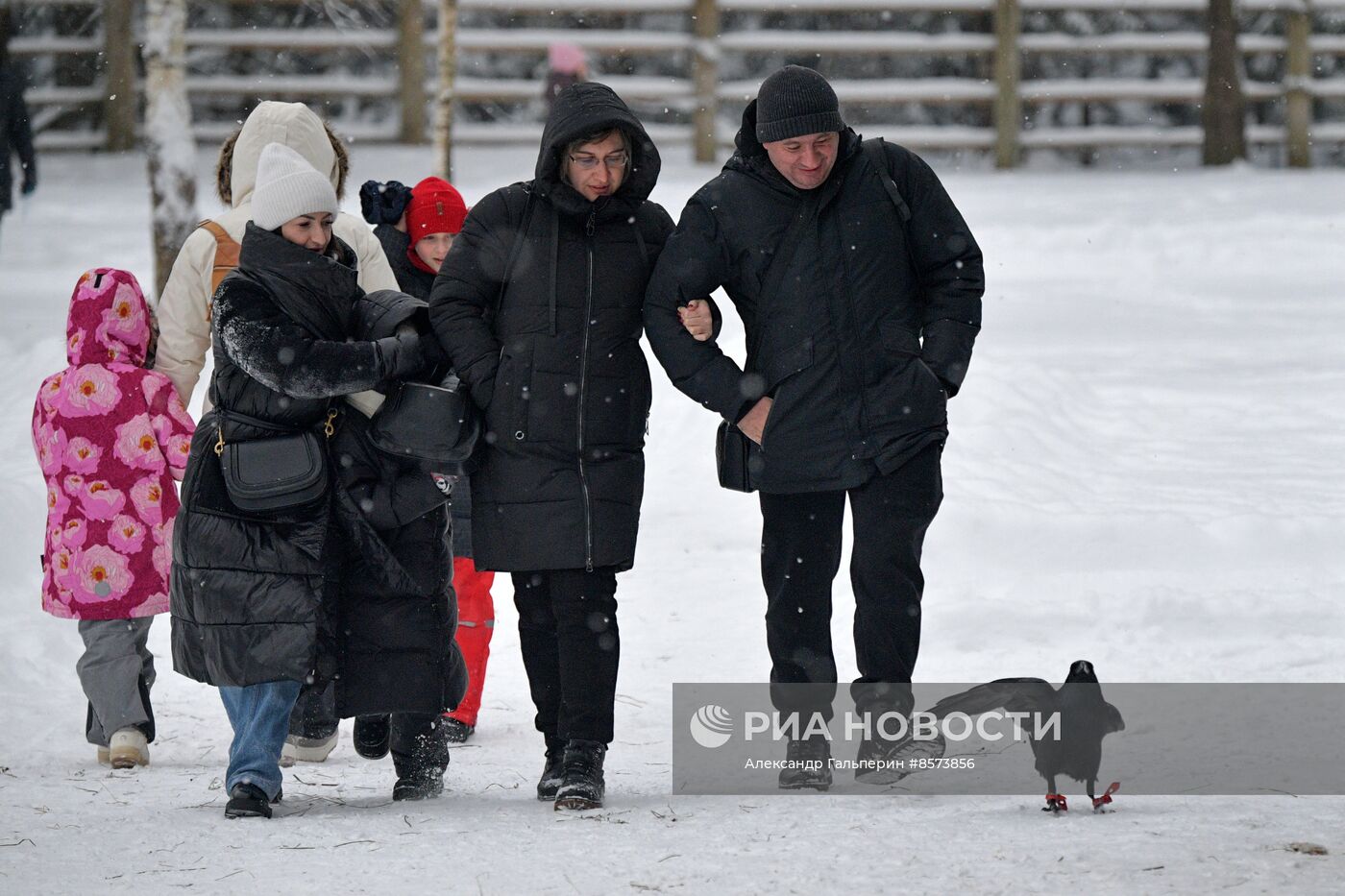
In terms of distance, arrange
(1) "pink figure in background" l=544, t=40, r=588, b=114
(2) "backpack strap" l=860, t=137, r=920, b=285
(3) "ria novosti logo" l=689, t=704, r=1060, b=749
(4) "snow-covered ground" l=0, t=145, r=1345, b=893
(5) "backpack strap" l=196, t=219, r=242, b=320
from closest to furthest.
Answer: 1. (4) "snow-covered ground" l=0, t=145, r=1345, b=893
2. (3) "ria novosti logo" l=689, t=704, r=1060, b=749
3. (2) "backpack strap" l=860, t=137, r=920, b=285
4. (5) "backpack strap" l=196, t=219, r=242, b=320
5. (1) "pink figure in background" l=544, t=40, r=588, b=114

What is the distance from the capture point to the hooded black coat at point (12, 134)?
529 inches

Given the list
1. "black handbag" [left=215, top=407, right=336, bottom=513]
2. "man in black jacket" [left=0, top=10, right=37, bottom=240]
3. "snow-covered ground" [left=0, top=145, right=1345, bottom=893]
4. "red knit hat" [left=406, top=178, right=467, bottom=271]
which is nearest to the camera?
"snow-covered ground" [left=0, top=145, right=1345, bottom=893]

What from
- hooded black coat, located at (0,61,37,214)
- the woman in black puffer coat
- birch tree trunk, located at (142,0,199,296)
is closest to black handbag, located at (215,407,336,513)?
the woman in black puffer coat

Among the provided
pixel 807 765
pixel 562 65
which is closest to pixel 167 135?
pixel 562 65

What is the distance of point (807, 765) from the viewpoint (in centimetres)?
426

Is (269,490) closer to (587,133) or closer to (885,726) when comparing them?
(587,133)

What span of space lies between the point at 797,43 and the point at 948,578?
1142 cm

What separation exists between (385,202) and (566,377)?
1483mm

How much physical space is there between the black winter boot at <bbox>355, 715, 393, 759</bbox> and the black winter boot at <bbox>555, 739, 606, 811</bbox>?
0.57 m

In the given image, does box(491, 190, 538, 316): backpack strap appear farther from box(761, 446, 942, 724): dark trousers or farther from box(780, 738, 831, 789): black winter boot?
box(780, 738, 831, 789): black winter boot

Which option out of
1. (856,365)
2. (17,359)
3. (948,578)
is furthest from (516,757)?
(17,359)

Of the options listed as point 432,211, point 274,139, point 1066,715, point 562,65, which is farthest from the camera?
point 562,65

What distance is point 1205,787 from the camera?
412 centimetres

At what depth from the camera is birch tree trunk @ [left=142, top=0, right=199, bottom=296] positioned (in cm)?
1102
